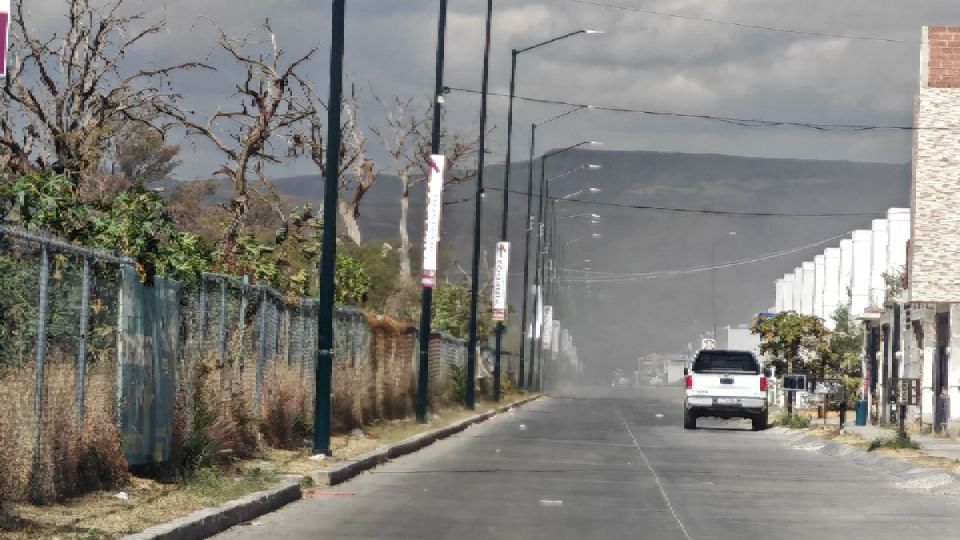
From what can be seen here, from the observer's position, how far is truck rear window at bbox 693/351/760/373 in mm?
46719

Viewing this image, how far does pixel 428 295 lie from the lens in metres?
41.9

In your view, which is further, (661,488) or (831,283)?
(831,283)

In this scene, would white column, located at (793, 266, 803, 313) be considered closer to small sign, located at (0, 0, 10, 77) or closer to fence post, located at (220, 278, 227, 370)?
fence post, located at (220, 278, 227, 370)

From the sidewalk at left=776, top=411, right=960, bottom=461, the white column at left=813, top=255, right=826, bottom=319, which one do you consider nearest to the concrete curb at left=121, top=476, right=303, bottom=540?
the sidewalk at left=776, top=411, right=960, bottom=461

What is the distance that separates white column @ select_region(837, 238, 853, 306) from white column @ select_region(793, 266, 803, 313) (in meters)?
17.0

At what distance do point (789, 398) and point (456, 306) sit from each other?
3424cm

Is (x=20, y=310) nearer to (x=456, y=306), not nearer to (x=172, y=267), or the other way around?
(x=172, y=267)

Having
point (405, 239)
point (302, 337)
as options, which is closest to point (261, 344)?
Answer: point (302, 337)

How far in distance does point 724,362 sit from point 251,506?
104 feet

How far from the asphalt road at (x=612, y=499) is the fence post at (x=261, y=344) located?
74.3 inches

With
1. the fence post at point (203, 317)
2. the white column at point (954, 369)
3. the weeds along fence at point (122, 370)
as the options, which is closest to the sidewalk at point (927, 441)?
the white column at point (954, 369)

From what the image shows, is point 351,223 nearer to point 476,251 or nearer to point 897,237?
point 897,237

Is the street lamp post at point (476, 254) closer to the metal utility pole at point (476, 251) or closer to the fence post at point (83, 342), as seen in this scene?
the metal utility pole at point (476, 251)

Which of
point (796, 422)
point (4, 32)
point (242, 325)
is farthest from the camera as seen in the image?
point (796, 422)
